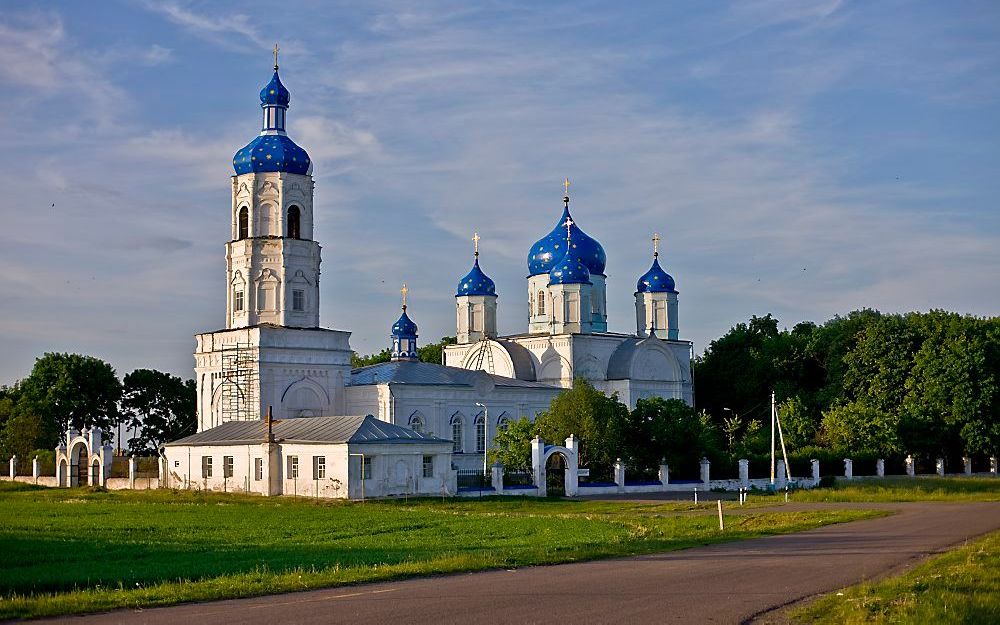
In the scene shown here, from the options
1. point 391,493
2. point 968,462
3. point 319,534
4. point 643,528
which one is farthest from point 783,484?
point 319,534

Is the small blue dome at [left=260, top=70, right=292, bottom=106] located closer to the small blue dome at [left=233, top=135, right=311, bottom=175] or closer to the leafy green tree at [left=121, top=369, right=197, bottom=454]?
the small blue dome at [left=233, top=135, right=311, bottom=175]

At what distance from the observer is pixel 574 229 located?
204 ft

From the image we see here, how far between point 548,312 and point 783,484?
15995 millimetres

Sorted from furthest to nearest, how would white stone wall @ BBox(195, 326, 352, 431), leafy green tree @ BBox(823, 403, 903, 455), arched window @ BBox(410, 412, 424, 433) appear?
leafy green tree @ BBox(823, 403, 903, 455), arched window @ BBox(410, 412, 424, 433), white stone wall @ BBox(195, 326, 352, 431)

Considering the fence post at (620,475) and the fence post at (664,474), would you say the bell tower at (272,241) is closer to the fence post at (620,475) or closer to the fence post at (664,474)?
the fence post at (620,475)

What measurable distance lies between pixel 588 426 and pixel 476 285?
20.4 m

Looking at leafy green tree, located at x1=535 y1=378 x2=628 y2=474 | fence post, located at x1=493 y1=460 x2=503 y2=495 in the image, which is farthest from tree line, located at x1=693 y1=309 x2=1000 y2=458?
fence post, located at x1=493 y1=460 x2=503 y2=495

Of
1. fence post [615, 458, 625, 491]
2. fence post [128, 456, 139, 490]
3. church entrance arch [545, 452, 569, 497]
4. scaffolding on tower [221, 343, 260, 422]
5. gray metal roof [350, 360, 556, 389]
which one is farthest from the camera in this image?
gray metal roof [350, 360, 556, 389]

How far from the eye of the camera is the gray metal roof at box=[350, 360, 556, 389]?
51.2m

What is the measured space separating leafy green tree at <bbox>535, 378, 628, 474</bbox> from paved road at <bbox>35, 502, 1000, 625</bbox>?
2272 cm

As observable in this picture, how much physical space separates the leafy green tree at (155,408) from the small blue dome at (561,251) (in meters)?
20.3

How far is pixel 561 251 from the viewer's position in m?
61.0

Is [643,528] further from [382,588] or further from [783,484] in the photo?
[783,484]

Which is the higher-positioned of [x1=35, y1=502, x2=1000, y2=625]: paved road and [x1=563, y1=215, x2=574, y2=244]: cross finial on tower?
[x1=563, y1=215, x2=574, y2=244]: cross finial on tower
